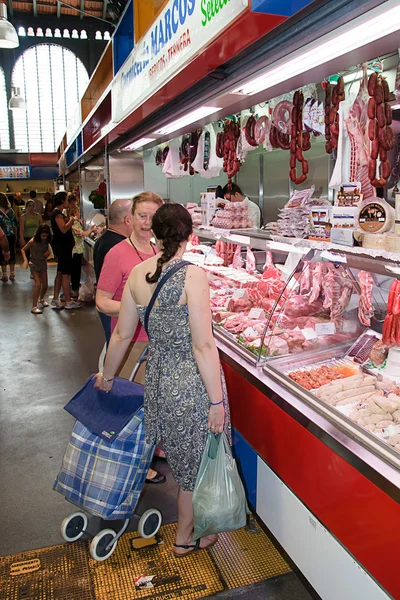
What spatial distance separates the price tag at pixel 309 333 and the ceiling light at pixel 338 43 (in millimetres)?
1454

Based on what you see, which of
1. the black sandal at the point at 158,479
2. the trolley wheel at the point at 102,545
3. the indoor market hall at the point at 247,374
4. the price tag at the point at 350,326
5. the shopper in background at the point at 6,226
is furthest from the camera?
the shopper in background at the point at 6,226

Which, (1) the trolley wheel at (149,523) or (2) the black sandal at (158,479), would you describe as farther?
(2) the black sandal at (158,479)

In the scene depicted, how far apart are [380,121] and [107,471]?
2.22 m

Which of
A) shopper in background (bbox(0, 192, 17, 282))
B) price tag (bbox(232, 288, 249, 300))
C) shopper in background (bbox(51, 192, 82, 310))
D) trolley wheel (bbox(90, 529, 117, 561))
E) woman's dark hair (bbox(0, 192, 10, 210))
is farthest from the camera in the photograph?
shopper in background (bbox(0, 192, 17, 282))

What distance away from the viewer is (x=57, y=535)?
313cm

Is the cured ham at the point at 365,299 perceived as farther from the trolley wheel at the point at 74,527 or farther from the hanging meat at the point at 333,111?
the trolley wheel at the point at 74,527

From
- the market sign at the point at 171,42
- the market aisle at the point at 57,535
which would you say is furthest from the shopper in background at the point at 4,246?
the market sign at the point at 171,42

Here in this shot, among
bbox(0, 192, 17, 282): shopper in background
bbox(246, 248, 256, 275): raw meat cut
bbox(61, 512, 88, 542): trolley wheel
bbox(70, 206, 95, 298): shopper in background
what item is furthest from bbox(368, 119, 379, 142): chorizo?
bbox(0, 192, 17, 282): shopper in background

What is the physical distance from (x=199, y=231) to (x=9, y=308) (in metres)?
6.18

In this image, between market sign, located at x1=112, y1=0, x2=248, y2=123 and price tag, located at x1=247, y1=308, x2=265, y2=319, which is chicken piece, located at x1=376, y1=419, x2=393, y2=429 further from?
market sign, located at x1=112, y1=0, x2=248, y2=123

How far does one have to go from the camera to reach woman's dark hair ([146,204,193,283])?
252 cm

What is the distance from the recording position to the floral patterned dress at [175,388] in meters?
2.53

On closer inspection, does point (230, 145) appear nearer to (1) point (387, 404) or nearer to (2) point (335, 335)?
(2) point (335, 335)

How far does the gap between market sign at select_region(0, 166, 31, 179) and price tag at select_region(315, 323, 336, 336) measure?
19.7 m
